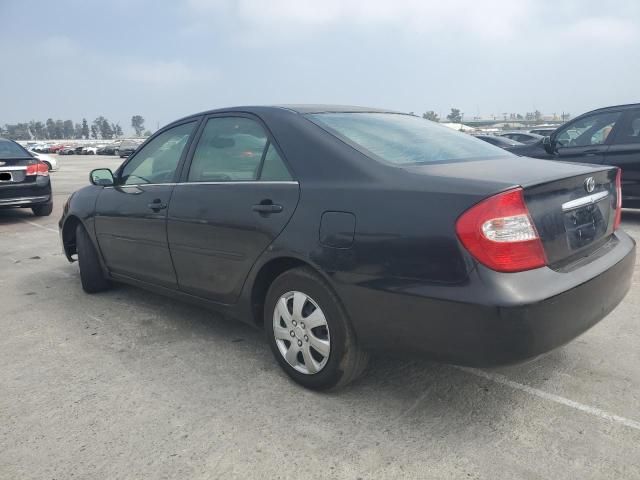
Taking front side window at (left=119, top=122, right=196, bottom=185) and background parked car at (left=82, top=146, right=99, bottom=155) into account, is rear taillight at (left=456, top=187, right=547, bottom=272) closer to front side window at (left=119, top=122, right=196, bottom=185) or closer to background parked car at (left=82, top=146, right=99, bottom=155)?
front side window at (left=119, top=122, right=196, bottom=185)

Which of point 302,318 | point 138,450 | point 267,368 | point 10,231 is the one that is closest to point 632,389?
point 302,318

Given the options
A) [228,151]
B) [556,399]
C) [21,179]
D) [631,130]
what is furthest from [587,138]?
[21,179]

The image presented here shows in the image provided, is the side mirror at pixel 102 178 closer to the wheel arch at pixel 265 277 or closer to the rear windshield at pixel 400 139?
the wheel arch at pixel 265 277

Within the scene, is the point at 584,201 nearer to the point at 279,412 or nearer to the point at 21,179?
the point at 279,412

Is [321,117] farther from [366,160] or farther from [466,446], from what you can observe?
[466,446]

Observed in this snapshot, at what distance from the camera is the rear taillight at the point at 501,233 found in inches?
87.4

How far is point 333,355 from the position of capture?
2.69m

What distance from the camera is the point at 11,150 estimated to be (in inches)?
364

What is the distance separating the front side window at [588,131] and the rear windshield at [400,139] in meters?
4.97

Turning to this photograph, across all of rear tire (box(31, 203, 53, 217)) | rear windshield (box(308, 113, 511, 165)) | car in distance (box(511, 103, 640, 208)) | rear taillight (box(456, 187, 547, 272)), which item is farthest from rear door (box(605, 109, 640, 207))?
rear tire (box(31, 203, 53, 217))

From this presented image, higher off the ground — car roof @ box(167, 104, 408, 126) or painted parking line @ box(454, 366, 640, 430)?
car roof @ box(167, 104, 408, 126)

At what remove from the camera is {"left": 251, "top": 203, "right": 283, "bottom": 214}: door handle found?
2895 millimetres

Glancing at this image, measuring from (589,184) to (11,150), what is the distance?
368 inches

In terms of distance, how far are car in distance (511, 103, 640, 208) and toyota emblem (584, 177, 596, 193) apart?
5.19m
